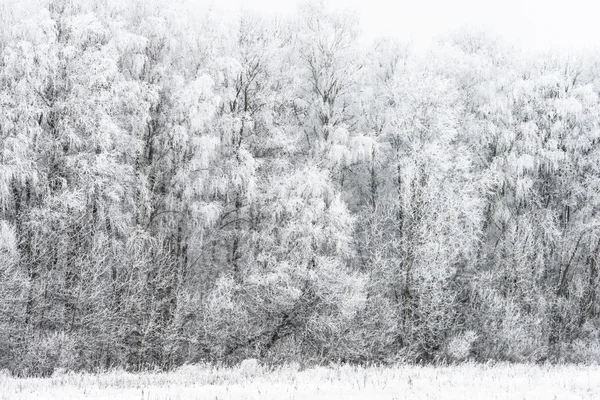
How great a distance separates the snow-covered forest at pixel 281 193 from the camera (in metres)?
20.2

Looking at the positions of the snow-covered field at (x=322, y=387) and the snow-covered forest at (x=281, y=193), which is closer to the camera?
the snow-covered field at (x=322, y=387)

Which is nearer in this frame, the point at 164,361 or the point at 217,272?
the point at 164,361

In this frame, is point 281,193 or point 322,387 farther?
point 281,193

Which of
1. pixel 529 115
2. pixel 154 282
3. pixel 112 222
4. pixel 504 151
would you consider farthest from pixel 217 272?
pixel 529 115

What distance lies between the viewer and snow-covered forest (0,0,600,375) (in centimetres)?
2023

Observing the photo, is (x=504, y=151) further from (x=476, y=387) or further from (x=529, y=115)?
(x=476, y=387)

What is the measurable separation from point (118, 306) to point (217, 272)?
192 inches

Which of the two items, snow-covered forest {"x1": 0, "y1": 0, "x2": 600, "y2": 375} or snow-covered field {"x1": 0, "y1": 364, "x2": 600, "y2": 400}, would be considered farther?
snow-covered forest {"x1": 0, "y1": 0, "x2": 600, "y2": 375}

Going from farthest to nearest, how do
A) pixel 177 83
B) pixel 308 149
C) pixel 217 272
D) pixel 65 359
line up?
1. pixel 308 149
2. pixel 217 272
3. pixel 177 83
4. pixel 65 359

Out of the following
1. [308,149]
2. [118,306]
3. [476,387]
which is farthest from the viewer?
[308,149]

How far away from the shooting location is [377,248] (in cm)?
2520

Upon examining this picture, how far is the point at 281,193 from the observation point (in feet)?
75.2

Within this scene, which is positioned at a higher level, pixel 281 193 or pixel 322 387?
pixel 322 387

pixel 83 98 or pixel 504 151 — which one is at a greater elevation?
pixel 83 98
